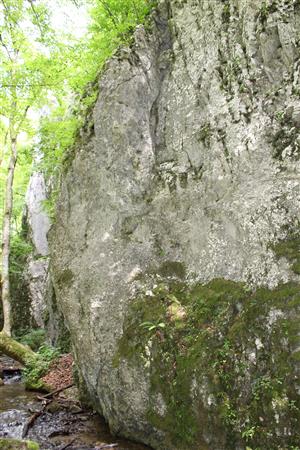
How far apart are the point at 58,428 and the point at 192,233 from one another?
498cm

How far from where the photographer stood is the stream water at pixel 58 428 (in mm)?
7078

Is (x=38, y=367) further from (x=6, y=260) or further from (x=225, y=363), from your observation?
(x=225, y=363)

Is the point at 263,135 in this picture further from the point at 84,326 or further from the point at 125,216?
the point at 84,326

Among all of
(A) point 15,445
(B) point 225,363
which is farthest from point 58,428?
(B) point 225,363

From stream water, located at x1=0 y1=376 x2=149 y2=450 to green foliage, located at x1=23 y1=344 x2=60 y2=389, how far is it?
3.11 feet

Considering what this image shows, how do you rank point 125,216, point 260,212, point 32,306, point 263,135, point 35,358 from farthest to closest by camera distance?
point 32,306 → point 35,358 → point 125,216 → point 263,135 → point 260,212

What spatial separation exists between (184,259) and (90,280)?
7.11 feet

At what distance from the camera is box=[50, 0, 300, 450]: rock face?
596 cm

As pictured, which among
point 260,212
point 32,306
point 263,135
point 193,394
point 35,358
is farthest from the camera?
point 32,306

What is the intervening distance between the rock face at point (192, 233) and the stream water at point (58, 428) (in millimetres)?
357

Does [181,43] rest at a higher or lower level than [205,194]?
higher

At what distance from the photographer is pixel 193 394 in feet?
20.2

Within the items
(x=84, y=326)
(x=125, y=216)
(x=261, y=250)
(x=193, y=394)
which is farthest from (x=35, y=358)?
(x=261, y=250)

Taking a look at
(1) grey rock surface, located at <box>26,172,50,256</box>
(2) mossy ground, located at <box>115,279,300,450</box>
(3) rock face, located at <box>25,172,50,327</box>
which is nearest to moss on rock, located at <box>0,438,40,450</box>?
(2) mossy ground, located at <box>115,279,300,450</box>
